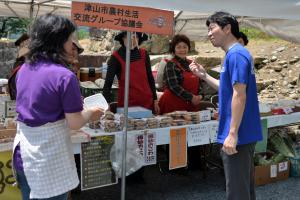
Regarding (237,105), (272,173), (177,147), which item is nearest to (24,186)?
(237,105)

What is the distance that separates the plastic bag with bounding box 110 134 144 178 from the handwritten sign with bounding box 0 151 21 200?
2.73ft

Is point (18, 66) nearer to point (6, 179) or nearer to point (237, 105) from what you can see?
point (6, 179)

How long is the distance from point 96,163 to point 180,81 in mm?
1454

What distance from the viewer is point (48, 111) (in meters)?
1.97

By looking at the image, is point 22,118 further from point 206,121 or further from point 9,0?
point 9,0

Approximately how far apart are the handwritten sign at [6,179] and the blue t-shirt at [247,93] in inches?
62.9

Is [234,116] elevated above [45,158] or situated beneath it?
elevated above

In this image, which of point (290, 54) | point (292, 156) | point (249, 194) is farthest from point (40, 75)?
point (290, 54)

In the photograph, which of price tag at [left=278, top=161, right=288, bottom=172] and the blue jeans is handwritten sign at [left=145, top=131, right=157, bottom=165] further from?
price tag at [left=278, top=161, right=288, bottom=172]

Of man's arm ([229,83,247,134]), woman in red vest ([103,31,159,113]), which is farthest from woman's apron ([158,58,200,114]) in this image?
man's arm ([229,83,247,134])

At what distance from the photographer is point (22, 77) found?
2035mm

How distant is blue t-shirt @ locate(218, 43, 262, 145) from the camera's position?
2.54 metres

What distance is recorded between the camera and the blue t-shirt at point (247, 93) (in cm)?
254

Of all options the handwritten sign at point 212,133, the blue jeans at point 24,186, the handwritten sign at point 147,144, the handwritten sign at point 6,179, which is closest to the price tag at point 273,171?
the handwritten sign at point 212,133
